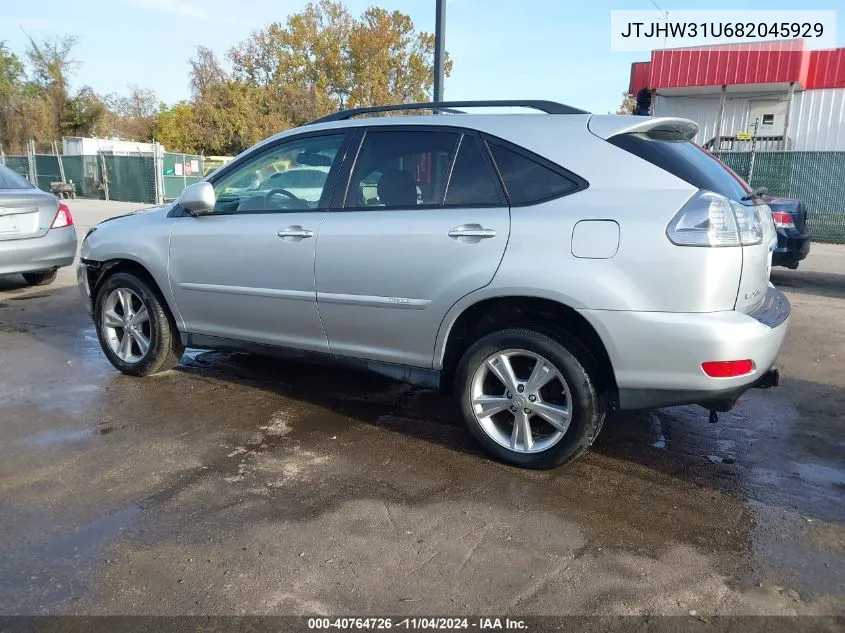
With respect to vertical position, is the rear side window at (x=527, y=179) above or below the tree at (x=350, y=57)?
below

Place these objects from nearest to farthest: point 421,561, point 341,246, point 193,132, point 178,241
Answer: point 421,561
point 341,246
point 178,241
point 193,132

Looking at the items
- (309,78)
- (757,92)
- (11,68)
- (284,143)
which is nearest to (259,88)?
(309,78)

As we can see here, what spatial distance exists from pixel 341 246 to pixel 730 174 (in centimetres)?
219

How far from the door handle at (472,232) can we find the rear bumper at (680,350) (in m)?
0.64

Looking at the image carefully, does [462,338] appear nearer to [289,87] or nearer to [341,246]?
[341,246]

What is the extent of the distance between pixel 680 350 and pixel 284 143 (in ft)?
9.01

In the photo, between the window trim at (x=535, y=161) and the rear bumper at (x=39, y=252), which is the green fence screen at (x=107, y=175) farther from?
the window trim at (x=535, y=161)

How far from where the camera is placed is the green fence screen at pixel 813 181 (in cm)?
1502

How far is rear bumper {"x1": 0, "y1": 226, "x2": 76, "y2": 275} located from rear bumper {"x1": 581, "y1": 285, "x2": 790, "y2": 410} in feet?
23.2

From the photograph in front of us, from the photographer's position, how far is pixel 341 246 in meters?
3.83

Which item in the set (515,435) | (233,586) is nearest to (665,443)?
(515,435)

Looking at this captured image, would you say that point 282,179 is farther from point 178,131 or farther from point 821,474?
point 178,131

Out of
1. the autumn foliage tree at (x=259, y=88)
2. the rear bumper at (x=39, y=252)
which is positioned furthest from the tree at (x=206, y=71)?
the rear bumper at (x=39, y=252)

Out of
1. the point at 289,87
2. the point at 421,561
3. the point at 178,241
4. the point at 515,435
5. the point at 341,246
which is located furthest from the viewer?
the point at 289,87
